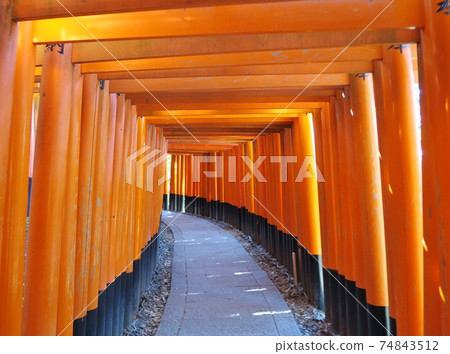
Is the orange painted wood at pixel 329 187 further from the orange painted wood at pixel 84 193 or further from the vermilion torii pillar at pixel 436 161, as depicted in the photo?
the orange painted wood at pixel 84 193

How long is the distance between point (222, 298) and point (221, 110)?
340 cm

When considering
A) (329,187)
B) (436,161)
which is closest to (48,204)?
(436,161)

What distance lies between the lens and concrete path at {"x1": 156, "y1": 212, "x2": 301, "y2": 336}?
4.78m

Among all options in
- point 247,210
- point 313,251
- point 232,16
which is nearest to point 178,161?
point 247,210

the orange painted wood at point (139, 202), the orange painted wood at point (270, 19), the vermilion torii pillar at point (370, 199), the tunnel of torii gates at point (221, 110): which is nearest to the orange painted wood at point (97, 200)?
the tunnel of torii gates at point (221, 110)

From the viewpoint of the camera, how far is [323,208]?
5.12 meters

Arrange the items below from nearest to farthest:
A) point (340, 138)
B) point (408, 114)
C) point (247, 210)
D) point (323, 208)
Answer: point (408, 114) < point (340, 138) < point (323, 208) < point (247, 210)

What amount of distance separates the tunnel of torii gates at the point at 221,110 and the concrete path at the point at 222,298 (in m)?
0.75

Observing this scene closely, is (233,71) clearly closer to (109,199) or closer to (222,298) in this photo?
(109,199)

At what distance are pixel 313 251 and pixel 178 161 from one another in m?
15.0

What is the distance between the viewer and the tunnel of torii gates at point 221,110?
6.86 feet

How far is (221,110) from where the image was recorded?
18.4 ft

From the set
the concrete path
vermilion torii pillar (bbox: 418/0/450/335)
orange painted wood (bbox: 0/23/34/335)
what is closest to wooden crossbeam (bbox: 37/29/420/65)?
vermilion torii pillar (bbox: 418/0/450/335)
